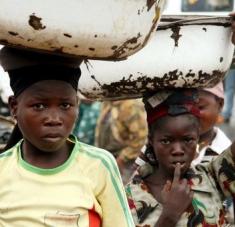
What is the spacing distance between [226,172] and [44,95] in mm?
1239

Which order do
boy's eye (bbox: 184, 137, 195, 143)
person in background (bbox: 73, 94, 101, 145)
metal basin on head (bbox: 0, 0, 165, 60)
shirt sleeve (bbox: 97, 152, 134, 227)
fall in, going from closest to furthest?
metal basin on head (bbox: 0, 0, 165, 60), shirt sleeve (bbox: 97, 152, 134, 227), boy's eye (bbox: 184, 137, 195, 143), person in background (bbox: 73, 94, 101, 145)

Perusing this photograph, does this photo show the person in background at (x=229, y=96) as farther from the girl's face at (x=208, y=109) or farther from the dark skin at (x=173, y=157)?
the dark skin at (x=173, y=157)

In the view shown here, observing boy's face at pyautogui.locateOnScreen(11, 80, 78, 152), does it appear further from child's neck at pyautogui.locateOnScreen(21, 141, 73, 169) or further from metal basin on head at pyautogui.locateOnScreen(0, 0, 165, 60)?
metal basin on head at pyautogui.locateOnScreen(0, 0, 165, 60)

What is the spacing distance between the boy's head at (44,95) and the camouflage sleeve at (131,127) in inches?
191

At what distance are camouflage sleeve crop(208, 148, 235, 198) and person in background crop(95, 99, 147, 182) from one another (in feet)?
12.9

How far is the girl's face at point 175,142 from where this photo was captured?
175 inches

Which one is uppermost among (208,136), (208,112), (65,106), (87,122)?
(65,106)

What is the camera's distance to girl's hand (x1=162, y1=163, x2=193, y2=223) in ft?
14.0

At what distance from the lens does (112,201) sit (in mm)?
3705

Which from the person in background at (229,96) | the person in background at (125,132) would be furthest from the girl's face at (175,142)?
the person in background at (229,96)

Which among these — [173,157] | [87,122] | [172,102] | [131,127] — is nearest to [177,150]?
[173,157]

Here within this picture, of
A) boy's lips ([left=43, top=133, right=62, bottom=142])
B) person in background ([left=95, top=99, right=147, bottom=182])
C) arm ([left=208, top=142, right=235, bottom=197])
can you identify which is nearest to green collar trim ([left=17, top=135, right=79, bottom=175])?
boy's lips ([left=43, top=133, right=62, bottom=142])

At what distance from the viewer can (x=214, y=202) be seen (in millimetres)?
4461

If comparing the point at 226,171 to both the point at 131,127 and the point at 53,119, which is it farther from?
the point at 131,127
